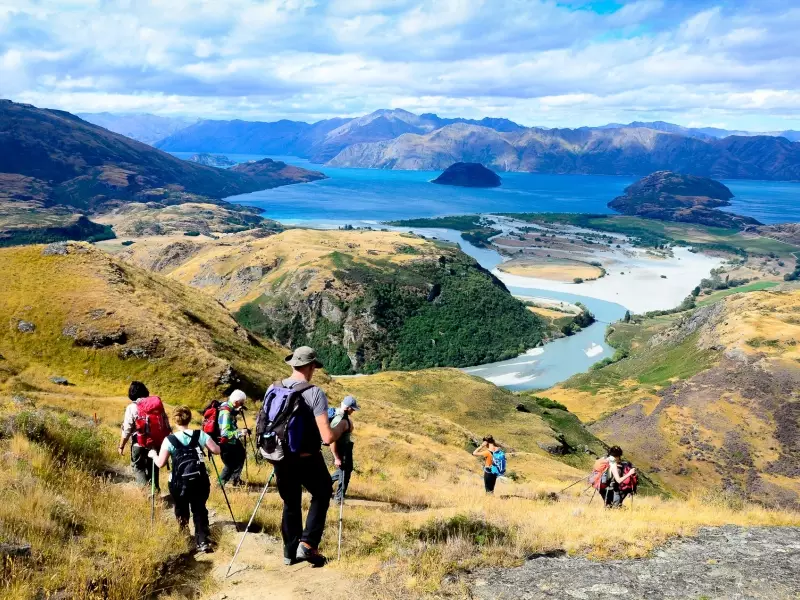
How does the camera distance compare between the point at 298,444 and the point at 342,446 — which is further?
the point at 342,446

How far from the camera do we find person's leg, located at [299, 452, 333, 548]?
374 inches

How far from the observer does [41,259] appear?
153 feet

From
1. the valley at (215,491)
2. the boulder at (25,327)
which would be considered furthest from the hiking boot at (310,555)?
the boulder at (25,327)

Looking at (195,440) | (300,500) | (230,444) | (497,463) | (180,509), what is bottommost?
(497,463)

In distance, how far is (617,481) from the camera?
1745cm

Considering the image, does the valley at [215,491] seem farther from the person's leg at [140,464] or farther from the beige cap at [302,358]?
the beige cap at [302,358]

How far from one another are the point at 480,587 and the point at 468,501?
318 inches

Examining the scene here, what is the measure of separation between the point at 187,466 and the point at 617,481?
1271cm

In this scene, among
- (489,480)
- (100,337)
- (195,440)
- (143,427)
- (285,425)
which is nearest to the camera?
(285,425)

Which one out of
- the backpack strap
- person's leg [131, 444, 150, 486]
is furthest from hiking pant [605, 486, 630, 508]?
person's leg [131, 444, 150, 486]

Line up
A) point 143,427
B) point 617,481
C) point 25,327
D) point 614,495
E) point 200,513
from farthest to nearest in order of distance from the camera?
point 25,327, point 614,495, point 617,481, point 143,427, point 200,513

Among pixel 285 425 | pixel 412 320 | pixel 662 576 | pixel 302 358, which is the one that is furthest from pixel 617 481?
pixel 412 320

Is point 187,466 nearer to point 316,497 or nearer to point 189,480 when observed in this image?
point 189,480

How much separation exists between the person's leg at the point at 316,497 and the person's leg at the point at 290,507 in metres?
0.14
